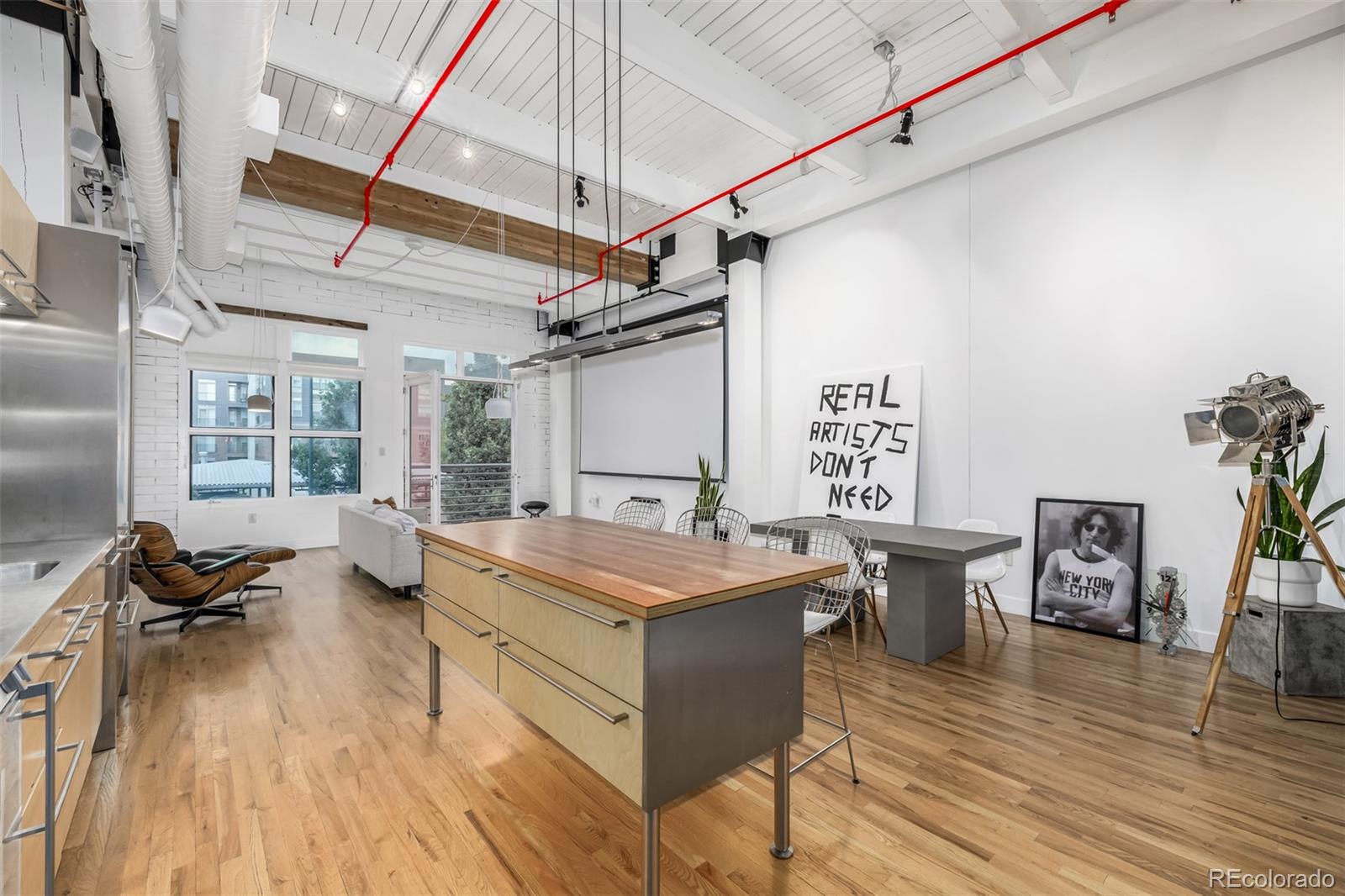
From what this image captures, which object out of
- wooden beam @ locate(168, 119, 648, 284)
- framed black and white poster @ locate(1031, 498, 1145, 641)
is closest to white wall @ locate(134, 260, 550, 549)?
wooden beam @ locate(168, 119, 648, 284)

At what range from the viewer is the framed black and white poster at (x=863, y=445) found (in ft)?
16.1

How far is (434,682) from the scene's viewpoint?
2854 mm

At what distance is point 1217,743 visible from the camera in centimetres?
250

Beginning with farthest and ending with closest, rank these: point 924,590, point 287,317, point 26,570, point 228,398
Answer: point 287,317 < point 228,398 < point 924,590 < point 26,570

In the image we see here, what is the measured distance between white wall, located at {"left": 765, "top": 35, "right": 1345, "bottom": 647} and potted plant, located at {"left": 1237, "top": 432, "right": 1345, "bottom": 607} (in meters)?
0.33

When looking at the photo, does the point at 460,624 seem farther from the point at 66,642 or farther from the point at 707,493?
the point at 707,493

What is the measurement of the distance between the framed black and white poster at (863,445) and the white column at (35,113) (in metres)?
5.13

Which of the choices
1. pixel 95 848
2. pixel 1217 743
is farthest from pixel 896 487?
pixel 95 848

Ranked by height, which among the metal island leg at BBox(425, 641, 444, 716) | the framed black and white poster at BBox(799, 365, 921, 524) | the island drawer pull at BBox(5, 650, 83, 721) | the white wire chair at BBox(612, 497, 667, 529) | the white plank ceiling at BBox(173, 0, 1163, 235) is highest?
the white plank ceiling at BBox(173, 0, 1163, 235)

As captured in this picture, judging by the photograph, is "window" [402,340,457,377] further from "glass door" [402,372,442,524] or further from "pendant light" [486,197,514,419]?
"pendant light" [486,197,514,419]

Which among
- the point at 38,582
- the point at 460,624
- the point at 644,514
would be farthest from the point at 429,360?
the point at 38,582

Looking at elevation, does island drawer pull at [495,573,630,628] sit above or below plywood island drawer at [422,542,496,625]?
above

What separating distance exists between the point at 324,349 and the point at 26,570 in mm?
6107

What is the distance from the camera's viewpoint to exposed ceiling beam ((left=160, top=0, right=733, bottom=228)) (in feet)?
10.5
